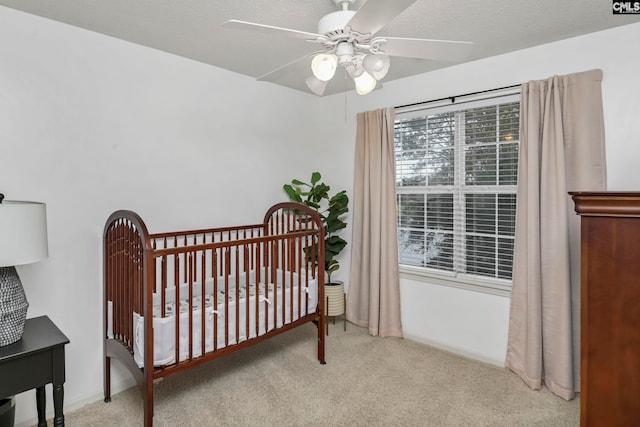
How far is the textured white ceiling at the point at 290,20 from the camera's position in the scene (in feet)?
6.23

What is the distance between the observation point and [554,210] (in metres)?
2.34

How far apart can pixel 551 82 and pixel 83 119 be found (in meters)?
2.97

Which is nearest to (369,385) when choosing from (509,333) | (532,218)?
(509,333)

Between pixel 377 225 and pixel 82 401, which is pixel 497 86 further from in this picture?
pixel 82 401

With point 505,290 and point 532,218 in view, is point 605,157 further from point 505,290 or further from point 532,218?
point 505,290

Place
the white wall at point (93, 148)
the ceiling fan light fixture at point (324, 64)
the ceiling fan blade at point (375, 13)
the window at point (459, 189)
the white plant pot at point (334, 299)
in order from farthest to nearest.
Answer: the white plant pot at point (334, 299), the window at point (459, 189), the white wall at point (93, 148), the ceiling fan light fixture at point (324, 64), the ceiling fan blade at point (375, 13)

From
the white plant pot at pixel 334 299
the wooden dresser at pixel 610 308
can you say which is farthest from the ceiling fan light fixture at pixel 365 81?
the white plant pot at pixel 334 299

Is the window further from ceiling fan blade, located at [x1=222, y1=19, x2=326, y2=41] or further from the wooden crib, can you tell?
ceiling fan blade, located at [x1=222, y1=19, x2=326, y2=41]

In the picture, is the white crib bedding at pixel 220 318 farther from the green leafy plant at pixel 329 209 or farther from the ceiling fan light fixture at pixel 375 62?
the ceiling fan light fixture at pixel 375 62

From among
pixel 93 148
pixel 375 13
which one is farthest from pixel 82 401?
pixel 375 13

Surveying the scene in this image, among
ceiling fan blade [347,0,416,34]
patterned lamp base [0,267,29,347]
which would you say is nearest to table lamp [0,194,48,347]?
patterned lamp base [0,267,29,347]

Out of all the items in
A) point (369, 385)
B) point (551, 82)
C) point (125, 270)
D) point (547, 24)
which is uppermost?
point (547, 24)

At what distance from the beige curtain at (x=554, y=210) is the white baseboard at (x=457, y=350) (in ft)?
0.87

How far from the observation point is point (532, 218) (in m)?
2.42
